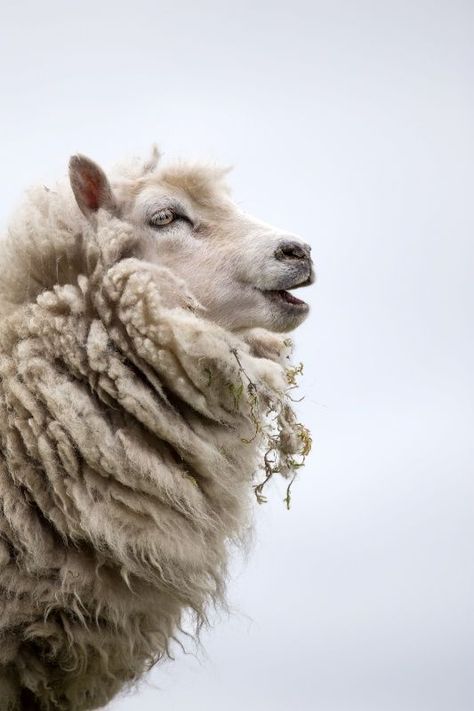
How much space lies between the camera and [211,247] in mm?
6008

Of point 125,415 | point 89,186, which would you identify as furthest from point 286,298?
point 89,186

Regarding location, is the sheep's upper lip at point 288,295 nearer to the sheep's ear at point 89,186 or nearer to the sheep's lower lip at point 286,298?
the sheep's lower lip at point 286,298

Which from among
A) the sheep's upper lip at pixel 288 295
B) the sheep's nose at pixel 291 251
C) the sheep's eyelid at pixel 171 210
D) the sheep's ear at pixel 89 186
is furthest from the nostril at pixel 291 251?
the sheep's ear at pixel 89 186

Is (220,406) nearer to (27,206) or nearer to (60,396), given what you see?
(60,396)

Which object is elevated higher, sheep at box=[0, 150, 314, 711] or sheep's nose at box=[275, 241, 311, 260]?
sheep's nose at box=[275, 241, 311, 260]

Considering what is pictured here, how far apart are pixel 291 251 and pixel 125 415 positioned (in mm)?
1177

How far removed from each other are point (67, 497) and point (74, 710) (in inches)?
40.8

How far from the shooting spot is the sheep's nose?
5844 mm

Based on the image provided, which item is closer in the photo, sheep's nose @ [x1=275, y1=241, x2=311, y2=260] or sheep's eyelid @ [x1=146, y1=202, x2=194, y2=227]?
sheep's nose @ [x1=275, y1=241, x2=311, y2=260]

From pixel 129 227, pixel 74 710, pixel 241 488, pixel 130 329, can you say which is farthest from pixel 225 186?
pixel 74 710

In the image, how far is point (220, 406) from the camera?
576 centimetres

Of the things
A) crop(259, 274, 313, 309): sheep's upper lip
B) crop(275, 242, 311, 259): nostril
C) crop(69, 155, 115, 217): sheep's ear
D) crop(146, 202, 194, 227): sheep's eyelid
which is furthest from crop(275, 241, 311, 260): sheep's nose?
crop(69, 155, 115, 217): sheep's ear

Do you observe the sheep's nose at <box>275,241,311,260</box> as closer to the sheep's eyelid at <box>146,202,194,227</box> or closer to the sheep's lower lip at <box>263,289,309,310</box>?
the sheep's lower lip at <box>263,289,309,310</box>

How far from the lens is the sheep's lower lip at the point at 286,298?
19.3 feet
